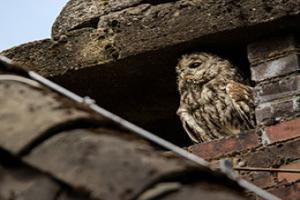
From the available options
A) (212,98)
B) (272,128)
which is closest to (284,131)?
(272,128)

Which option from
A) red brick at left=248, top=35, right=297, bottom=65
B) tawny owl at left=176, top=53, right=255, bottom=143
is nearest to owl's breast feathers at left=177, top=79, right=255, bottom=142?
tawny owl at left=176, top=53, right=255, bottom=143

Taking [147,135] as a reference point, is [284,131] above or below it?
below

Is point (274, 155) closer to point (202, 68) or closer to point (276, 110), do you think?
point (276, 110)

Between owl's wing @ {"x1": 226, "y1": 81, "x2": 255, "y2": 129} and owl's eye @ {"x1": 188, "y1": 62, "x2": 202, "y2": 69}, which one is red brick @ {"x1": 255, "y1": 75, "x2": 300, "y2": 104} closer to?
owl's wing @ {"x1": 226, "y1": 81, "x2": 255, "y2": 129}

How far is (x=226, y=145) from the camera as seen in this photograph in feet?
11.3

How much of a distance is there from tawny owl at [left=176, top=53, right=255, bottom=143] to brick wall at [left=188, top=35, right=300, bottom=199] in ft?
0.19

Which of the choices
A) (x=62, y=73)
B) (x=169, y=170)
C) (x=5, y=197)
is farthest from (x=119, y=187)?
(x=62, y=73)

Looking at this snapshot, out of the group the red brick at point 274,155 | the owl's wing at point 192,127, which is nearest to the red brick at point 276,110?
the red brick at point 274,155

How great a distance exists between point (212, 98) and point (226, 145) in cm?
19

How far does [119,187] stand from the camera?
5.31 ft

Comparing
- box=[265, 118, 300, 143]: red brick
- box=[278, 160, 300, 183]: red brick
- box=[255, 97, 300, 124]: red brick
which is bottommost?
box=[278, 160, 300, 183]: red brick

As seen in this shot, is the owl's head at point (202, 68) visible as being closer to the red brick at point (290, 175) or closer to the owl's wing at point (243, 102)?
the owl's wing at point (243, 102)

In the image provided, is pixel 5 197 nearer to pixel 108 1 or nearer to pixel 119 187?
pixel 119 187

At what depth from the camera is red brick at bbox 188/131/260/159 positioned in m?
3.39
